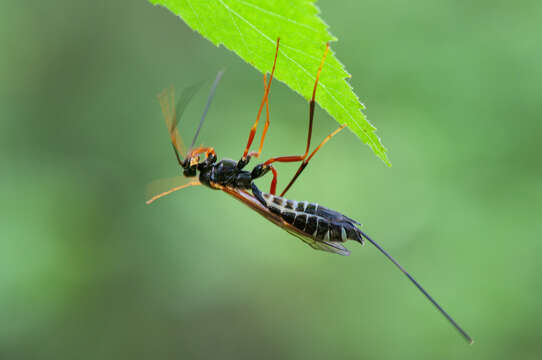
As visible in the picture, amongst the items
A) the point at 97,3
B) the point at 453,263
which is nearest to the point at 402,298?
the point at 453,263

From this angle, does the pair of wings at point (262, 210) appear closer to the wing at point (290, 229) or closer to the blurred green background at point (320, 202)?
the wing at point (290, 229)

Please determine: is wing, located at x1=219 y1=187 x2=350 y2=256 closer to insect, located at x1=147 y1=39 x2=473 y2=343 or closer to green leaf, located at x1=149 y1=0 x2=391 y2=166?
insect, located at x1=147 y1=39 x2=473 y2=343

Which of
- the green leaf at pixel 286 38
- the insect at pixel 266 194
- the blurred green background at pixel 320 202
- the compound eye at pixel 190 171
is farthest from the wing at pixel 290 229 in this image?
the blurred green background at pixel 320 202

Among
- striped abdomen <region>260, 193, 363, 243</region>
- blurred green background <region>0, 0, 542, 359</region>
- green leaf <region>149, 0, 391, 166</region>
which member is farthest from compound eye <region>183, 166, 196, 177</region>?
blurred green background <region>0, 0, 542, 359</region>

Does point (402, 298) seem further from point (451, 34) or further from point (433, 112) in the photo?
point (451, 34)

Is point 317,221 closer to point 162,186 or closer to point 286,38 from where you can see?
point 162,186
